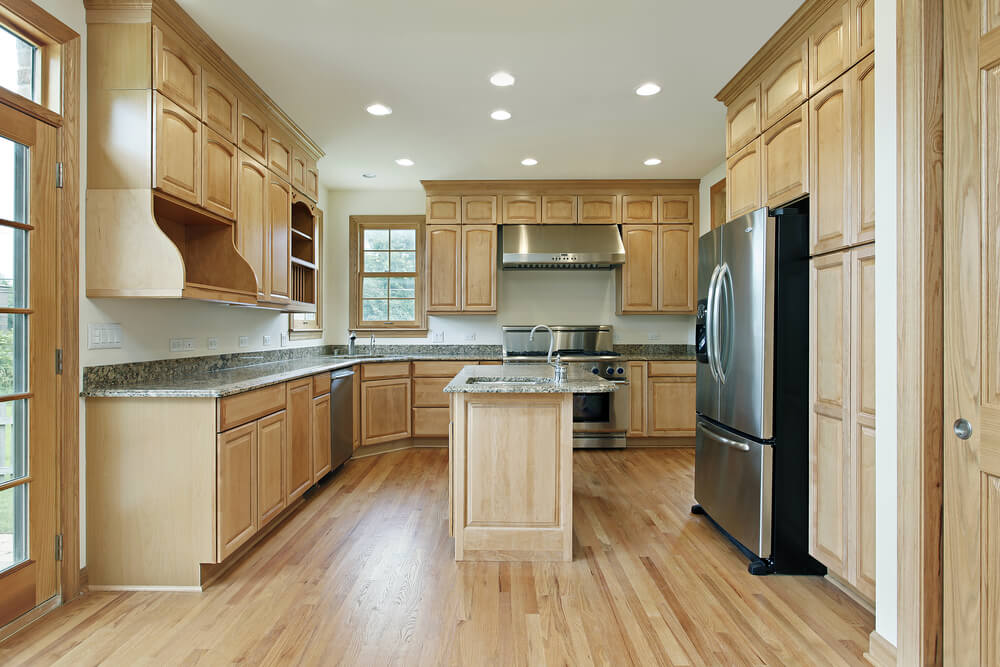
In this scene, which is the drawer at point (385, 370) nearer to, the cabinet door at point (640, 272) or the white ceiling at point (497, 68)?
the white ceiling at point (497, 68)

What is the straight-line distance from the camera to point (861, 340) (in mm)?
2062

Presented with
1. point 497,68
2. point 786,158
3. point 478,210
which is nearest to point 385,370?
point 478,210

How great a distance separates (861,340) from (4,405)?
3.32m

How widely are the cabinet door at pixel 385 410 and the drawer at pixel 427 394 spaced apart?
81mm

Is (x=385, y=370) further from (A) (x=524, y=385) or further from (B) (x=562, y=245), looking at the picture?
(A) (x=524, y=385)

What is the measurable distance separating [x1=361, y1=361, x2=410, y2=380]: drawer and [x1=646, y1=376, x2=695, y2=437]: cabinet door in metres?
2.39

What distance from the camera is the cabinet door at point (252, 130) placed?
3.05 m

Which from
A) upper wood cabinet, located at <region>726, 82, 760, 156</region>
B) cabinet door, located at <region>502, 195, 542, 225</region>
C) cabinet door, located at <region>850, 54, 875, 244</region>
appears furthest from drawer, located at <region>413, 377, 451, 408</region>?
cabinet door, located at <region>850, 54, 875, 244</region>

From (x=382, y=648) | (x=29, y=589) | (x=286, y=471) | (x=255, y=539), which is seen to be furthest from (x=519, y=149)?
(x=29, y=589)

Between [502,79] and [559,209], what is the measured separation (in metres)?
2.26

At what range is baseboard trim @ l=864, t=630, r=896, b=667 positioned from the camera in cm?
170

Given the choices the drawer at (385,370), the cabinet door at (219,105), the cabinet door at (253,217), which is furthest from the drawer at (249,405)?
the drawer at (385,370)

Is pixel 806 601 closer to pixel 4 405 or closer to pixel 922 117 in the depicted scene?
pixel 922 117

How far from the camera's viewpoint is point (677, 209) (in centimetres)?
521
